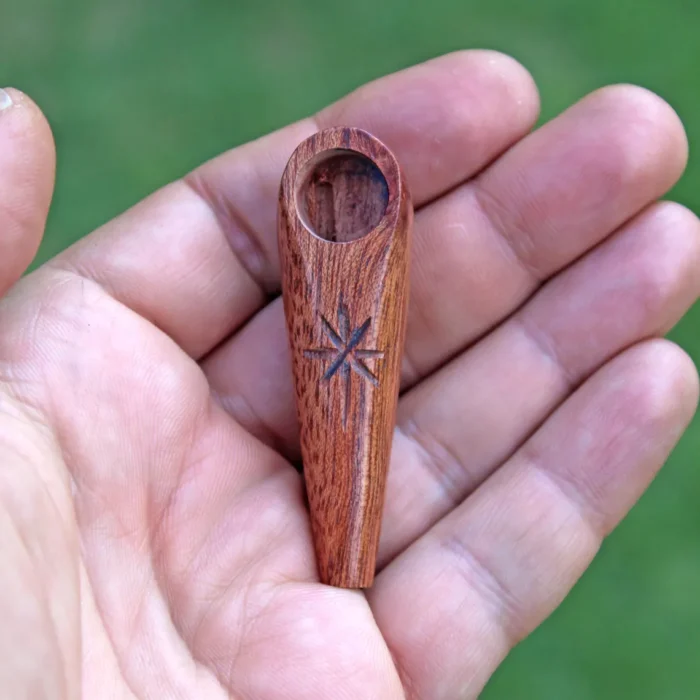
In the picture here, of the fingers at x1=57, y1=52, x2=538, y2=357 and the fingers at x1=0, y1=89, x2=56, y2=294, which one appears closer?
the fingers at x1=0, y1=89, x2=56, y2=294

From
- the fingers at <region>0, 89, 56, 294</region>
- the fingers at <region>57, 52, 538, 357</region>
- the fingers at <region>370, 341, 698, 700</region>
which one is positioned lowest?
the fingers at <region>370, 341, 698, 700</region>

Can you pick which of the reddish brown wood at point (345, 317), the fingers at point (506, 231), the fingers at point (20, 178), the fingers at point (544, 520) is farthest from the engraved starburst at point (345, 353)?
the fingers at point (20, 178)

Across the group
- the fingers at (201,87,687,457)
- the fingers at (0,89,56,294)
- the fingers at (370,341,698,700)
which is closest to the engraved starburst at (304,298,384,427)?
the fingers at (201,87,687,457)

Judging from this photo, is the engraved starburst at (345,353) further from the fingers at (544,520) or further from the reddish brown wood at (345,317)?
the fingers at (544,520)

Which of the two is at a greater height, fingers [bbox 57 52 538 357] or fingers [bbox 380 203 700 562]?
fingers [bbox 57 52 538 357]

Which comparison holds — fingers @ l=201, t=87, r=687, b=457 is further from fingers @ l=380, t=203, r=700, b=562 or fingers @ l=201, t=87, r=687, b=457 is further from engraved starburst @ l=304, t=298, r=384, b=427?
engraved starburst @ l=304, t=298, r=384, b=427

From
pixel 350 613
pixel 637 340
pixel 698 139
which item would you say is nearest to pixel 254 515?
pixel 350 613

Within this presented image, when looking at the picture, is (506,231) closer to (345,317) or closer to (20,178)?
(345,317)
